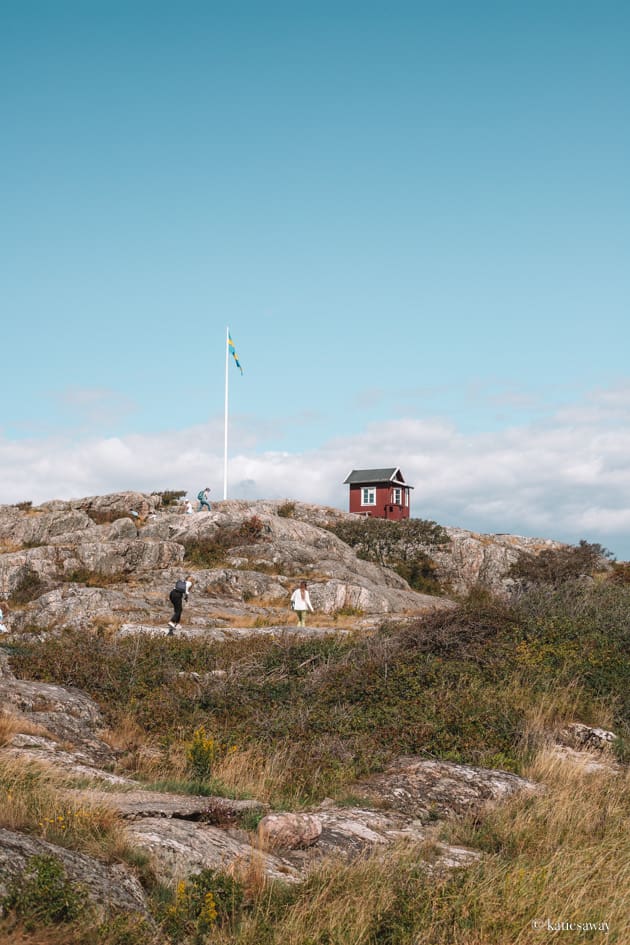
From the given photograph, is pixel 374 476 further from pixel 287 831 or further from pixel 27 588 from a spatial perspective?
pixel 287 831

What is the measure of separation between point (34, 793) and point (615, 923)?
15.9 ft

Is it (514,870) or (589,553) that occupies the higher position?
(589,553)

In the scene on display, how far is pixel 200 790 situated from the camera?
27.3ft

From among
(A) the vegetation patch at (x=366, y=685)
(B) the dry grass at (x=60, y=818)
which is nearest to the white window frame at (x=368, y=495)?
(A) the vegetation patch at (x=366, y=685)

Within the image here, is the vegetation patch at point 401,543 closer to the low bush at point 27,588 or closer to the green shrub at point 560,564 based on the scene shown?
the green shrub at point 560,564

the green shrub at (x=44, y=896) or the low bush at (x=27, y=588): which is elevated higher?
the low bush at (x=27, y=588)

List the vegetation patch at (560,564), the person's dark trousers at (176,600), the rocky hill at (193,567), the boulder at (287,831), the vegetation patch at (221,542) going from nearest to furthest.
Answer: the boulder at (287,831), the person's dark trousers at (176,600), the rocky hill at (193,567), the vegetation patch at (221,542), the vegetation patch at (560,564)

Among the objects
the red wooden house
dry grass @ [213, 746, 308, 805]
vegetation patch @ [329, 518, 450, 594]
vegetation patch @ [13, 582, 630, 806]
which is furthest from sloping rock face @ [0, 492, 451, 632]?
the red wooden house

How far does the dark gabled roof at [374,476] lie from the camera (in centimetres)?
6650

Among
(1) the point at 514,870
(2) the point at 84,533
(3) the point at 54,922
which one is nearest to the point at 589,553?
(2) the point at 84,533

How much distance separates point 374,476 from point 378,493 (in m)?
1.70

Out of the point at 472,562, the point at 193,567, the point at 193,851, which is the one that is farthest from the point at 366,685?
the point at 472,562

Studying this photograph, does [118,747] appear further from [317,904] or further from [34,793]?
[317,904]

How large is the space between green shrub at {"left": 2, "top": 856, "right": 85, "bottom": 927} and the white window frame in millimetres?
62704
